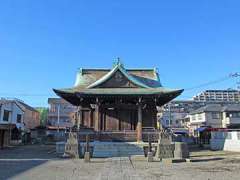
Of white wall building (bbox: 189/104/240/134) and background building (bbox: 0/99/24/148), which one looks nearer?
background building (bbox: 0/99/24/148)

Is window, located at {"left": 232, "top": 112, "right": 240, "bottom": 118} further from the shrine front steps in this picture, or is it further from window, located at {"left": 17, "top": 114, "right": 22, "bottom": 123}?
the shrine front steps

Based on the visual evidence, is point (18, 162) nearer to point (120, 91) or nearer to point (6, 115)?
point (120, 91)

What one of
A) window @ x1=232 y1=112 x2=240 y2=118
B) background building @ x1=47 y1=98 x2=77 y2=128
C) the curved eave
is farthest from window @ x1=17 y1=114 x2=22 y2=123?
window @ x1=232 y1=112 x2=240 y2=118

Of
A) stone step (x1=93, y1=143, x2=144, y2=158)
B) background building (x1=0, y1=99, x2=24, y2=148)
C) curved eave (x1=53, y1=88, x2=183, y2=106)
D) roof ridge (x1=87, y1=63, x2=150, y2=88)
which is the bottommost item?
stone step (x1=93, y1=143, x2=144, y2=158)

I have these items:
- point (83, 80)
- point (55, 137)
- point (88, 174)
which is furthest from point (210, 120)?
point (88, 174)

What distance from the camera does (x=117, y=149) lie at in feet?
95.3

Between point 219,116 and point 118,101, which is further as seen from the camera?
point 219,116

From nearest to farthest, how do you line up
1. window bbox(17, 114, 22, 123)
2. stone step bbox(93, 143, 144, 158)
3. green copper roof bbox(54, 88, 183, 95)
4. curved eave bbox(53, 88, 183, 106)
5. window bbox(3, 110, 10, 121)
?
1. stone step bbox(93, 143, 144, 158)
2. curved eave bbox(53, 88, 183, 106)
3. green copper roof bbox(54, 88, 183, 95)
4. window bbox(3, 110, 10, 121)
5. window bbox(17, 114, 22, 123)

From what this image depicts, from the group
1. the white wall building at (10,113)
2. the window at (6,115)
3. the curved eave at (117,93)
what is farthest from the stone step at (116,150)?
the window at (6,115)

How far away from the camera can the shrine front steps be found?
28.7 m

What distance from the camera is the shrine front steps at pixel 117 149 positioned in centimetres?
2867

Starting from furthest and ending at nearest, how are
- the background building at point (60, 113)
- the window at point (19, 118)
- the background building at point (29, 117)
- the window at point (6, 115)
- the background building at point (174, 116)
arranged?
the background building at point (60, 113)
the background building at point (174, 116)
the background building at point (29, 117)
the window at point (19, 118)
the window at point (6, 115)

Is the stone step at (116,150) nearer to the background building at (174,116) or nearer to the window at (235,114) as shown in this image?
the window at (235,114)

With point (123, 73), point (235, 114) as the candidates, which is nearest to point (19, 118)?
point (123, 73)
